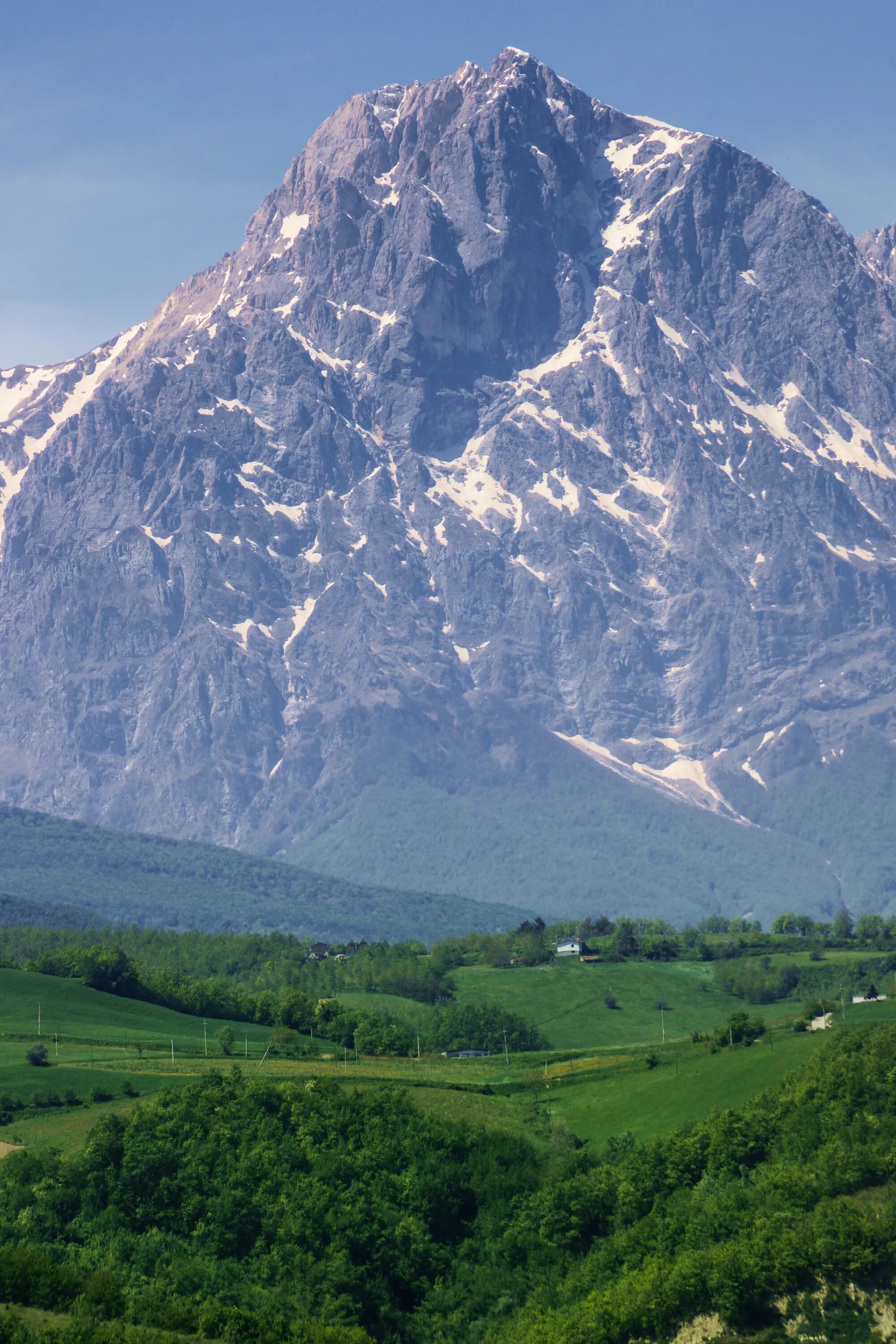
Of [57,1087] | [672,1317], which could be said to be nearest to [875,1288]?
[672,1317]

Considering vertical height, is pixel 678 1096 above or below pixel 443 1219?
above

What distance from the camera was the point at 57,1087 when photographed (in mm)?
188750

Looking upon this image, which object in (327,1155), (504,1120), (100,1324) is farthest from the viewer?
(504,1120)

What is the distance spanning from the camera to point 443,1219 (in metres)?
153

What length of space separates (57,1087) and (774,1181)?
8443cm

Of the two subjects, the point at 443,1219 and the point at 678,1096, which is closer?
the point at 443,1219

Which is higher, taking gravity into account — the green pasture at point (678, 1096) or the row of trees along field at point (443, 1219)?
the green pasture at point (678, 1096)

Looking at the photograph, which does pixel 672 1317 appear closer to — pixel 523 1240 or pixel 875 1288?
pixel 875 1288

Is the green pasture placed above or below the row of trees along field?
above

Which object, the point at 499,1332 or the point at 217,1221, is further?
the point at 217,1221

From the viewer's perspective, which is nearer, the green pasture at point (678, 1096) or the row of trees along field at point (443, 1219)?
the row of trees along field at point (443, 1219)

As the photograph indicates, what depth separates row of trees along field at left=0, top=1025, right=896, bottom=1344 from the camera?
123562mm

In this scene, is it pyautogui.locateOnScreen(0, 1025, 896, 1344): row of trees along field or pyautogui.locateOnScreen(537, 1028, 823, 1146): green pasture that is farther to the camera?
pyautogui.locateOnScreen(537, 1028, 823, 1146): green pasture

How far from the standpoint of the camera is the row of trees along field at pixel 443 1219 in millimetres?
123562
